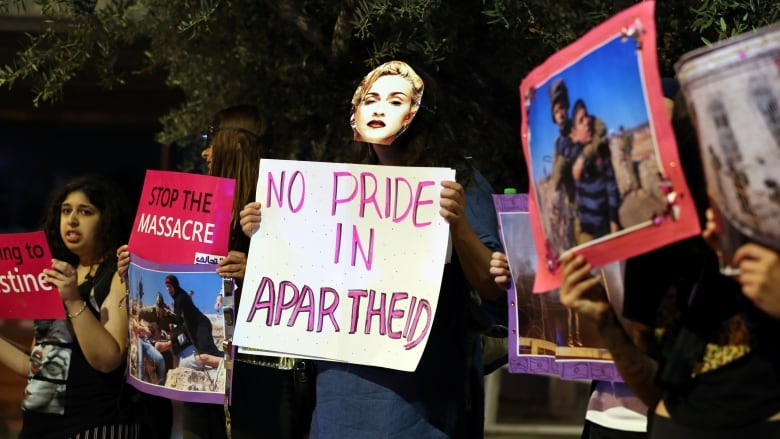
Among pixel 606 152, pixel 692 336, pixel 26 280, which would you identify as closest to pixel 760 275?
pixel 692 336

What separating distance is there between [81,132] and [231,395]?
1141cm

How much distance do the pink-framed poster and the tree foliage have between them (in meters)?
1.67

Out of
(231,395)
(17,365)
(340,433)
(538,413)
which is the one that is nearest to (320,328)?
(340,433)

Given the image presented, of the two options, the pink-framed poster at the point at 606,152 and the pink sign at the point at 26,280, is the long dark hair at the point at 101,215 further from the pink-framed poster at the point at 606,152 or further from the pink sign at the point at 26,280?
the pink-framed poster at the point at 606,152

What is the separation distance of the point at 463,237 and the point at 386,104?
0.45 meters

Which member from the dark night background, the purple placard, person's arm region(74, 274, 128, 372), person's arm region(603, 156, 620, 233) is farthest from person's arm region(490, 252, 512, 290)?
the dark night background

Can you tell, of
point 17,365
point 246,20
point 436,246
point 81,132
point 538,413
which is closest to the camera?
point 436,246

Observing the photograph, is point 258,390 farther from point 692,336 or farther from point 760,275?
point 760,275

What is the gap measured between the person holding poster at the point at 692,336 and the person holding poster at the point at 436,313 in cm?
81

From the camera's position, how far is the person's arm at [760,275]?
1.75 m

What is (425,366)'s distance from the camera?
2908 millimetres

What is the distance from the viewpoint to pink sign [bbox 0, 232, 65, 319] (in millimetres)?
3643

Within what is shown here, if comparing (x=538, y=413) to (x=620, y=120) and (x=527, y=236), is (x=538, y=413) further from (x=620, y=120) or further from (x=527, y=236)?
(x=620, y=120)

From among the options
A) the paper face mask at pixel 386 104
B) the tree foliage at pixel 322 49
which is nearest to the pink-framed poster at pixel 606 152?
the paper face mask at pixel 386 104
